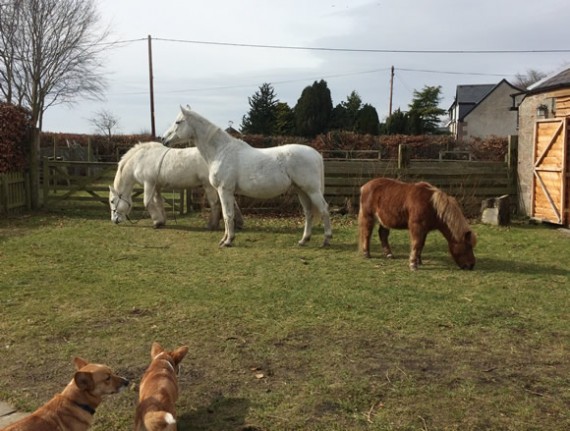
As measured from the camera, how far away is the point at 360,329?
4.91m

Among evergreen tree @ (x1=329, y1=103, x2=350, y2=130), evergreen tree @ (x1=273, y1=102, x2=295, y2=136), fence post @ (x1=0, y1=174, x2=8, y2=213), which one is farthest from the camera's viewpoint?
evergreen tree @ (x1=273, y1=102, x2=295, y2=136)

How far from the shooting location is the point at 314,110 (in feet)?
128

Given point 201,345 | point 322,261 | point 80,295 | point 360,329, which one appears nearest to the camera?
point 201,345

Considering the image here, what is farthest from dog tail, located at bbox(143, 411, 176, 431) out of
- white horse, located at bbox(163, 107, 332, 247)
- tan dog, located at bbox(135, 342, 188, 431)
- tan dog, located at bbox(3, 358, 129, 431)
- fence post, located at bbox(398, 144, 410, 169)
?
fence post, located at bbox(398, 144, 410, 169)

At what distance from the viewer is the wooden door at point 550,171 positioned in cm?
1112

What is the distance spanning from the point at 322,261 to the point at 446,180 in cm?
664

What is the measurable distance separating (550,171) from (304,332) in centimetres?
932

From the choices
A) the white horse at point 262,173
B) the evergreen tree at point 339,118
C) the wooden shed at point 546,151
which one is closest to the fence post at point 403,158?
the wooden shed at point 546,151

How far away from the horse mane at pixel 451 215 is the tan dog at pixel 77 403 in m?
5.46

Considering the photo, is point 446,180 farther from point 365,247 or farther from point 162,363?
point 162,363

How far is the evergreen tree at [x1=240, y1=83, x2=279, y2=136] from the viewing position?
41438 mm

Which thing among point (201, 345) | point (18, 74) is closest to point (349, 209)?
point (201, 345)

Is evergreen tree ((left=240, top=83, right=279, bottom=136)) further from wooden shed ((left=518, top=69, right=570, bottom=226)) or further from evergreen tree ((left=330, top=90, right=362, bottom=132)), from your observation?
wooden shed ((left=518, top=69, right=570, bottom=226))

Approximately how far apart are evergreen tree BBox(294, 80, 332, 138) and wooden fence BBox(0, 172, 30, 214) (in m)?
27.3
